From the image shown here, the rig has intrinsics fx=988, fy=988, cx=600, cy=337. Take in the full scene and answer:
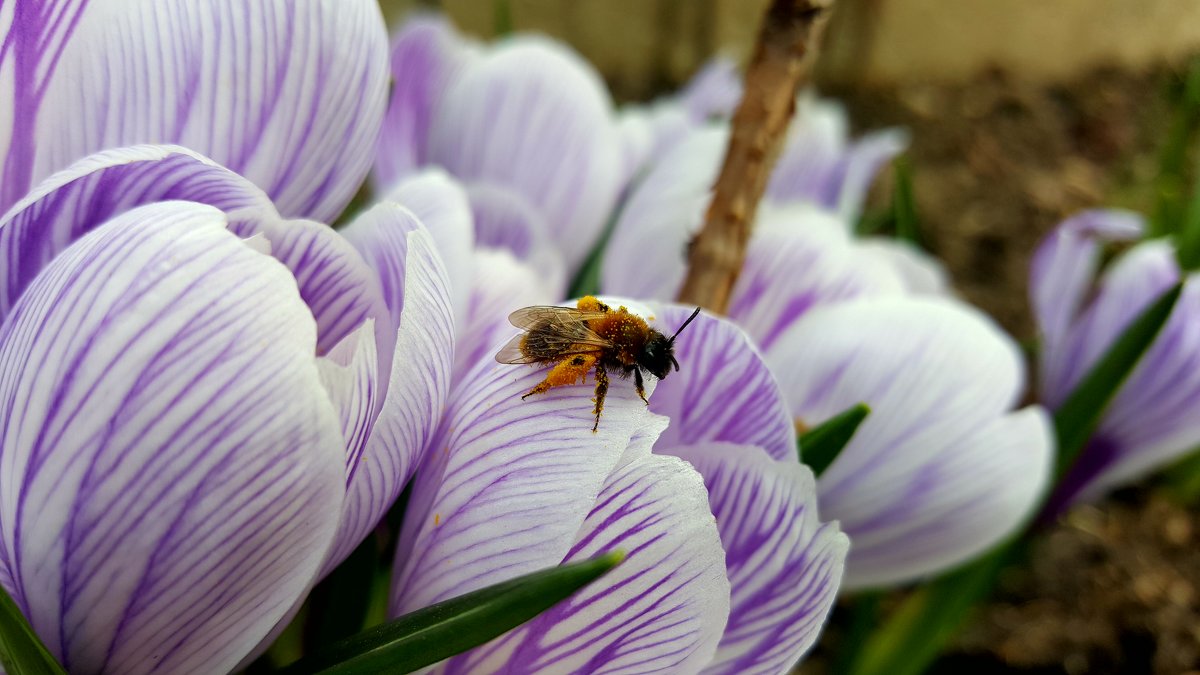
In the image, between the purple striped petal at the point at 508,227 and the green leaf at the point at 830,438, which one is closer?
the green leaf at the point at 830,438

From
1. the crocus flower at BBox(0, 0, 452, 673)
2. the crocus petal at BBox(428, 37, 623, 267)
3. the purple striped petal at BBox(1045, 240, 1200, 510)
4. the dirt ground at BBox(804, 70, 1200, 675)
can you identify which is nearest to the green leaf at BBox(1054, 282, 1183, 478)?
the purple striped petal at BBox(1045, 240, 1200, 510)

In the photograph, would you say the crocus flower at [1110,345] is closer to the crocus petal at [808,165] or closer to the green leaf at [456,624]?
the crocus petal at [808,165]

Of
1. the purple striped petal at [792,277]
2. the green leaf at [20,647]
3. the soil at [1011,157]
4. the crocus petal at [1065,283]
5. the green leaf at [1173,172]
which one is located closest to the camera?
the green leaf at [20,647]

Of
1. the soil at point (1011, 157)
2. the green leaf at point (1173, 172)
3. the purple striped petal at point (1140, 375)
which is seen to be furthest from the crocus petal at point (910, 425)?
the soil at point (1011, 157)

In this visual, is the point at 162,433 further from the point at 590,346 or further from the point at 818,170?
the point at 818,170

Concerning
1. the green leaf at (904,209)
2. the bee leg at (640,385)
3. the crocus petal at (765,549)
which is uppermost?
the bee leg at (640,385)

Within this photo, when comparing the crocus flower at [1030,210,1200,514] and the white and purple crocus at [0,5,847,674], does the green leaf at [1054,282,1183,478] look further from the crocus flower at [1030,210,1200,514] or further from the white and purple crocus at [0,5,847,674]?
the white and purple crocus at [0,5,847,674]

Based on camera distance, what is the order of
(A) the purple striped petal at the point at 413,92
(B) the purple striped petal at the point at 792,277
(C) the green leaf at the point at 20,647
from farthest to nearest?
1. (A) the purple striped petal at the point at 413,92
2. (B) the purple striped petal at the point at 792,277
3. (C) the green leaf at the point at 20,647
